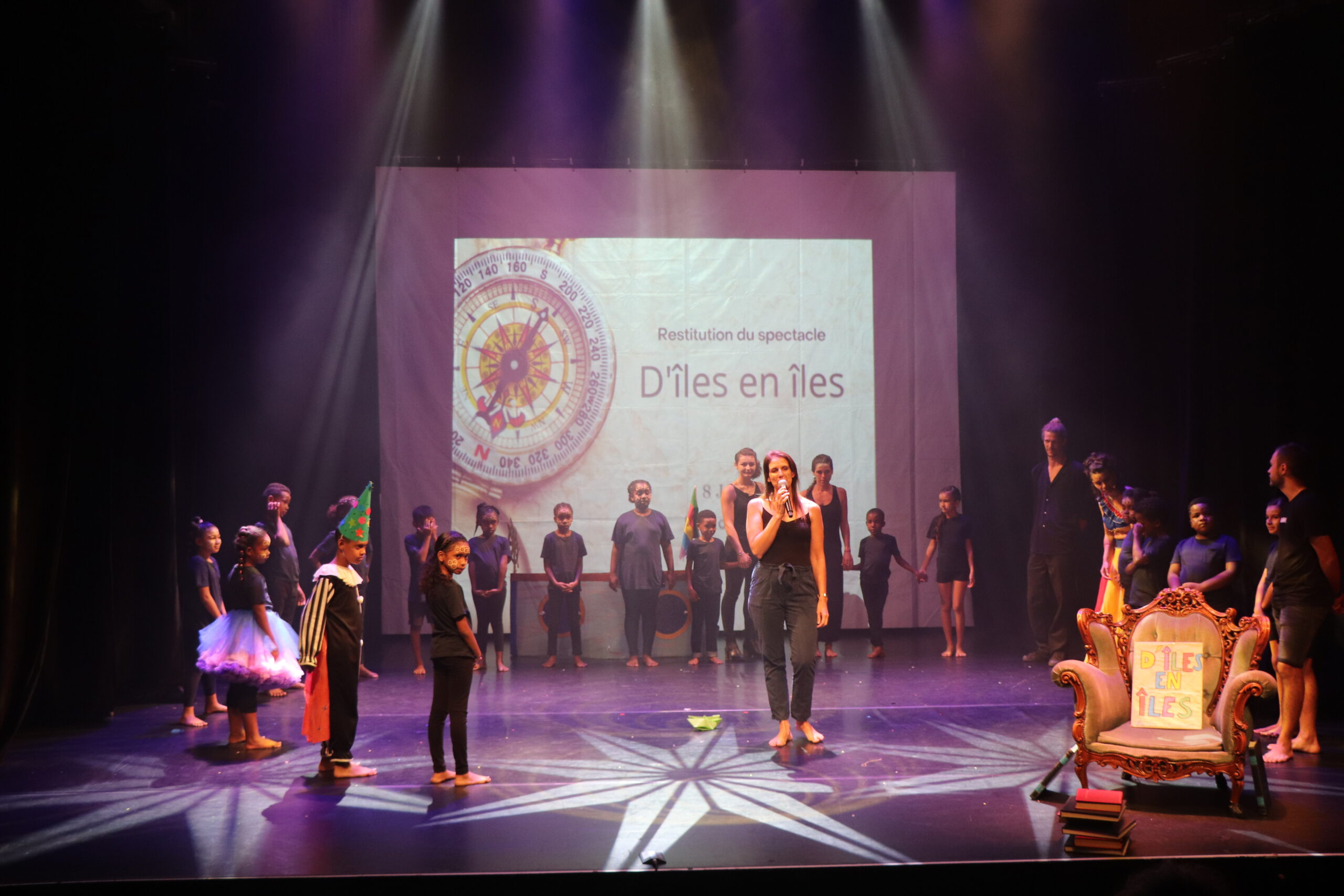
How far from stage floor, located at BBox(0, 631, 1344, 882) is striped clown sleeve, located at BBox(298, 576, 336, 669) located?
590 mm

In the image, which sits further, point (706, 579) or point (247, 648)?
point (706, 579)

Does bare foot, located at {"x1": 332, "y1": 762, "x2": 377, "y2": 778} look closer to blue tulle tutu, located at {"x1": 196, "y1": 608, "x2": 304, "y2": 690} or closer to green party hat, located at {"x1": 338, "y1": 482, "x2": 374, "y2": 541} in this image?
blue tulle tutu, located at {"x1": 196, "y1": 608, "x2": 304, "y2": 690}

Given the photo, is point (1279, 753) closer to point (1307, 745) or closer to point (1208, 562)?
point (1307, 745)

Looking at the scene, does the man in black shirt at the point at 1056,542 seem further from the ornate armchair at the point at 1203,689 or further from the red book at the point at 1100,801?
the red book at the point at 1100,801

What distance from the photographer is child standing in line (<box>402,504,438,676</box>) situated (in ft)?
25.8

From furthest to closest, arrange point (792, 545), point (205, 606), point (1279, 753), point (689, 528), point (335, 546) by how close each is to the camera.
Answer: point (689, 528), point (335, 546), point (205, 606), point (792, 545), point (1279, 753)

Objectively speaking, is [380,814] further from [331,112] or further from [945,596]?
[331,112]

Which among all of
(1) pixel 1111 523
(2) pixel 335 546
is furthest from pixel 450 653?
(1) pixel 1111 523

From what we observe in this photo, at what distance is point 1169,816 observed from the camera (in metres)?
4.04

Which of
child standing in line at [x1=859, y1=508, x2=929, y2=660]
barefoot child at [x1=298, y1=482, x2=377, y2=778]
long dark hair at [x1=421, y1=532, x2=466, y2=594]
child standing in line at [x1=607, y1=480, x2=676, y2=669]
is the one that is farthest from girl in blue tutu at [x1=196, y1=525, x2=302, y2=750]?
child standing in line at [x1=859, y1=508, x2=929, y2=660]

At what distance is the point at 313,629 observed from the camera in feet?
15.5

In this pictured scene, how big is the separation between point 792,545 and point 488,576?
11.1 feet

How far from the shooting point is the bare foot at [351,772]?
4.79 metres

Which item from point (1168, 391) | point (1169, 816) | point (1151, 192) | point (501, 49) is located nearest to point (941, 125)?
point (1151, 192)
